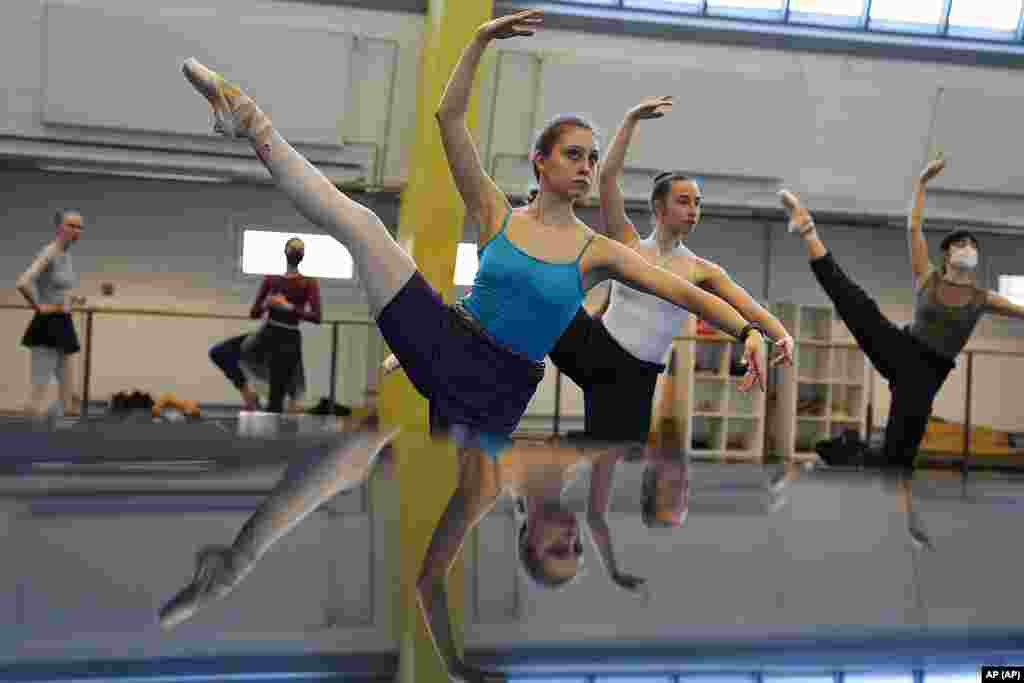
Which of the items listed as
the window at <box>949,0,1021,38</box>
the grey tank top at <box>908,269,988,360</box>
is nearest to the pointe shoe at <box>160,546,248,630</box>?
the grey tank top at <box>908,269,988,360</box>

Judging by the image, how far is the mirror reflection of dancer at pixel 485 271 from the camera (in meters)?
2.89

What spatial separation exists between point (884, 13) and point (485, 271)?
12898 millimetres

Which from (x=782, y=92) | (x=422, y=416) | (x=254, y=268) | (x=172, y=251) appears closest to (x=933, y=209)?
(x=782, y=92)

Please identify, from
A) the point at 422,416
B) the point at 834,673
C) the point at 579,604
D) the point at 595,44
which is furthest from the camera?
the point at 595,44

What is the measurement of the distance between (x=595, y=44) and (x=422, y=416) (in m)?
5.12

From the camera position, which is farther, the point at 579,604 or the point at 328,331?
the point at 328,331

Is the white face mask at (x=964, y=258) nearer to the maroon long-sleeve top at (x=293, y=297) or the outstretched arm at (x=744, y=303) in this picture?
the outstretched arm at (x=744, y=303)

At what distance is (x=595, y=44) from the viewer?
14.0 m

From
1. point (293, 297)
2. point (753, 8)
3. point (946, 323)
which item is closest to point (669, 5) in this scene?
point (753, 8)

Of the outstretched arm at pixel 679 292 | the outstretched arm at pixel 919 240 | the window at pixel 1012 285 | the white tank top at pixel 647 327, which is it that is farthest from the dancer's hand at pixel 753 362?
the window at pixel 1012 285

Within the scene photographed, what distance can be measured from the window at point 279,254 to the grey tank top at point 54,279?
5.74 meters

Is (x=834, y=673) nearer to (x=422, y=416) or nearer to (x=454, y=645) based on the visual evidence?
(x=454, y=645)

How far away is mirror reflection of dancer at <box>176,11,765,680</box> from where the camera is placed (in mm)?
2891

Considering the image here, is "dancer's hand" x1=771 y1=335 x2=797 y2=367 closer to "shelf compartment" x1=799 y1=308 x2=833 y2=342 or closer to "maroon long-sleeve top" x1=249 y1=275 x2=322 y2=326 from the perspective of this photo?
"maroon long-sleeve top" x1=249 y1=275 x2=322 y2=326
